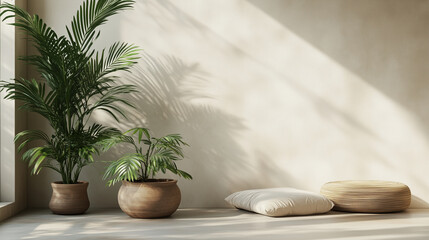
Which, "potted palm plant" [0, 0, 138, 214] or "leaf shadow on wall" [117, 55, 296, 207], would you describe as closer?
"potted palm plant" [0, 0, 138, 214]

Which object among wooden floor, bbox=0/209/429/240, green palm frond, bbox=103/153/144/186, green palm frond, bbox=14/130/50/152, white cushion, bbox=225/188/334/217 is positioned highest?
green palm frond, bbox=14/130/50/152

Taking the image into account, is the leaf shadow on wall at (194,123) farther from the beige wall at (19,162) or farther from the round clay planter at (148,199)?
the beige wall at (19,162)

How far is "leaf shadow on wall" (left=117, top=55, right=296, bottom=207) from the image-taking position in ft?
15.7

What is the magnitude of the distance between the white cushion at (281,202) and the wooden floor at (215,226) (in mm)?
64

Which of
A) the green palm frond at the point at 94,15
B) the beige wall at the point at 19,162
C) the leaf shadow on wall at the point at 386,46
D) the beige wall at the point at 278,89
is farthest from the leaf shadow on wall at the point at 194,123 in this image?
the leaf shadow on wall at the point at 386,46

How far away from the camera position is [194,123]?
15.8 ft

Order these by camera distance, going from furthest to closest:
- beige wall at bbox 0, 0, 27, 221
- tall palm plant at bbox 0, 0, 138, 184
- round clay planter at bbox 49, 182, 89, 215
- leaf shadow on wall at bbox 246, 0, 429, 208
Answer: leaf shadow on wall at bbox 246, 0, 429, 208 < beige wall at bbox 0, 0, 27, 221 < round clay planter at bbox 49, 182, 89, 215 < tall palm plant at bbox 0, 0, 138, 184

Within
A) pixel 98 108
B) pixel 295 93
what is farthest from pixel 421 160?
pixel 98 108

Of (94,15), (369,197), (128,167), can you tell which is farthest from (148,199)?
(369,197)

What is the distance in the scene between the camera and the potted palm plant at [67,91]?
13.5ft

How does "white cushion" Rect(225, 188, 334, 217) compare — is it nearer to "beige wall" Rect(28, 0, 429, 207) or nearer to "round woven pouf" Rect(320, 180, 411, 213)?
"round woven pouf" Rect(320, 180, 411, 213)

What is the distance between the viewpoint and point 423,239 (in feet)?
10.9

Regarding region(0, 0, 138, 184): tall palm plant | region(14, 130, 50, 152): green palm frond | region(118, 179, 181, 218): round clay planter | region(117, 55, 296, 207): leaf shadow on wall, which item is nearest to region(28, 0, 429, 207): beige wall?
region(117, 55, 296, 207): leaf shadow on wall

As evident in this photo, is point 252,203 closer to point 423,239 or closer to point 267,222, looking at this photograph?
point 267,222
